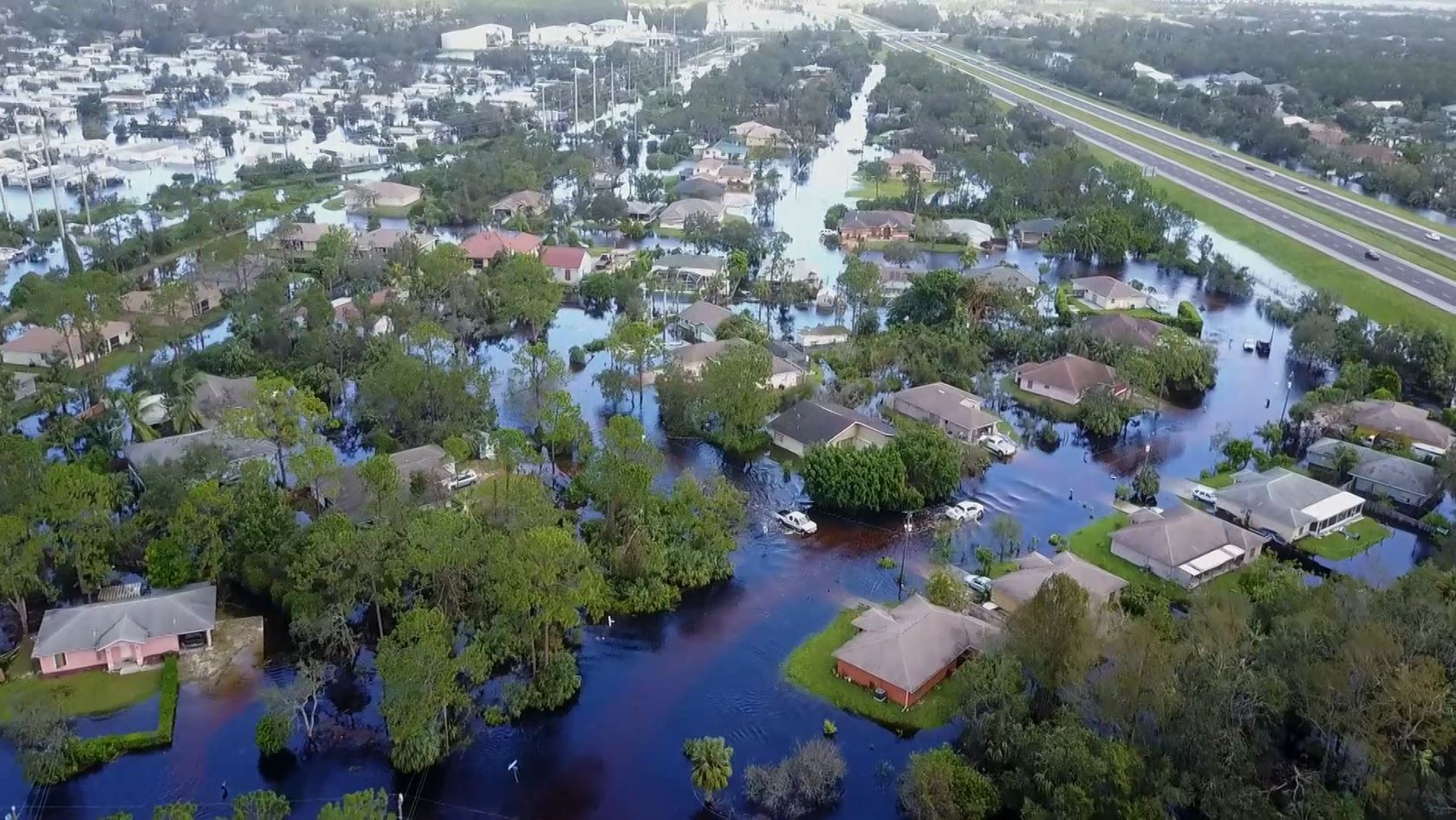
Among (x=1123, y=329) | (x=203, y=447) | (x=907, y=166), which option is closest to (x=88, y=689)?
(x=203, y=447)

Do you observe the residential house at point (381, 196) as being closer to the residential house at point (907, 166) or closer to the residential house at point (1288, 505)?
the residential house at point (907, 166)

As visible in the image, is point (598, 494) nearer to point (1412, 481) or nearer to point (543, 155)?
point (1412, 481)

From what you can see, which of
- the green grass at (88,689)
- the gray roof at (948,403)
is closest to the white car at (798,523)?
the gray roof at (948,403)

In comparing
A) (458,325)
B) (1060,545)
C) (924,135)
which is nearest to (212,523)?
(458,325)

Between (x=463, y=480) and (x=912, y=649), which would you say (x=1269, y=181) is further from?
(x=463, y=480)

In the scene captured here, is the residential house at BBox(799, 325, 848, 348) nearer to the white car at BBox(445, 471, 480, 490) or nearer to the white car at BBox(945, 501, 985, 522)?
the white car at BBox(945, 501, 985, 522)

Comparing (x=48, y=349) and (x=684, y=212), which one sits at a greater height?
(x=48, y=349)
